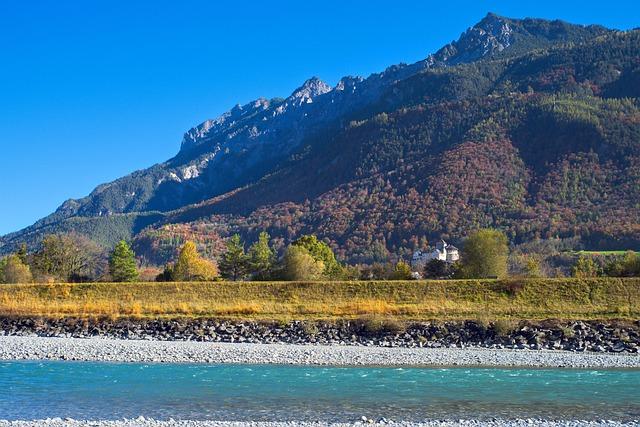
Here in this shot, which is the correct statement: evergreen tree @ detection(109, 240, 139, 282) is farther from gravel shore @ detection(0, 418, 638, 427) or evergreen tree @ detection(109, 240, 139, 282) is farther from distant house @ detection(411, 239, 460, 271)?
gravel shore @ detection(0, 418, 638, 427)

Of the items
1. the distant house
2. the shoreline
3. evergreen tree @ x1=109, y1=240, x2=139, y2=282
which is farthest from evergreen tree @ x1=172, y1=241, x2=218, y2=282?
the distant house

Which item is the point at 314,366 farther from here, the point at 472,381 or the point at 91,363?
the point at 91,363

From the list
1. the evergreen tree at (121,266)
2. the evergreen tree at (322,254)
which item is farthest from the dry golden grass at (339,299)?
the evergreen tree at (121,266)

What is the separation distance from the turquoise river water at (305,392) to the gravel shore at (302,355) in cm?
173

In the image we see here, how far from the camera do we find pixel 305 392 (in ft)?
76.9

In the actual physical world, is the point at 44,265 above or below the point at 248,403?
above

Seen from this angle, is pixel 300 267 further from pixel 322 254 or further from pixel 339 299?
pixel 339 299

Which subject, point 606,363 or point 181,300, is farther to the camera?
point 181,300

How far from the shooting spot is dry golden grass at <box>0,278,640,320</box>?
43.5 metres

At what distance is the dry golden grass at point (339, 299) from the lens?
43.5 metres

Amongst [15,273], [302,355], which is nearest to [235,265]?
[15,273]

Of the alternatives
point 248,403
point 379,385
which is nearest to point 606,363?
point 379,385

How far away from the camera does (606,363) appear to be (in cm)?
3173

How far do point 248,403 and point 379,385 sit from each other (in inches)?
221
